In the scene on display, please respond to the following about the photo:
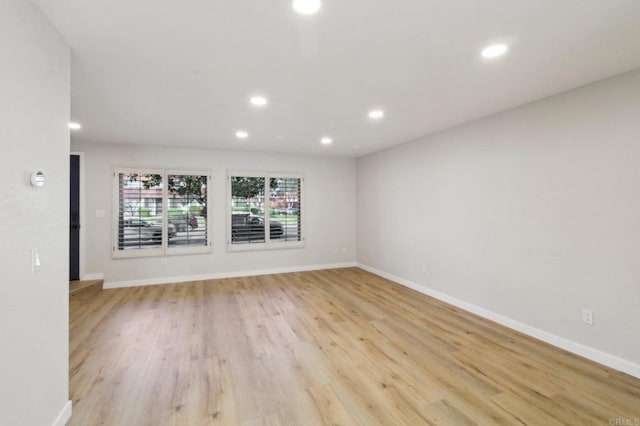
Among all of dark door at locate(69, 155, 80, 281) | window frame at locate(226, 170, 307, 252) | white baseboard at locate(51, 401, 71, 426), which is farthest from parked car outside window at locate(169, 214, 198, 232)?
white baseboard at locate(51, 401, 71, 426)

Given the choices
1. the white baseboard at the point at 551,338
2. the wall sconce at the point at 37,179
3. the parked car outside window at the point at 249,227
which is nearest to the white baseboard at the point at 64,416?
the wall sconce at the point at 37,179

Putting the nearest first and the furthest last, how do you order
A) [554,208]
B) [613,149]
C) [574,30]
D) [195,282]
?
[574,30] < [613,149] < [554,208] < [195,282]

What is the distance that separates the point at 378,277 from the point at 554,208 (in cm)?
337

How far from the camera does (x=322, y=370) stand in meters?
2.56

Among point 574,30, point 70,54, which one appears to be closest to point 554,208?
point 574,30

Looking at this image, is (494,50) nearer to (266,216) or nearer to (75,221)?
(266,216)

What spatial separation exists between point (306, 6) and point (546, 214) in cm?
309

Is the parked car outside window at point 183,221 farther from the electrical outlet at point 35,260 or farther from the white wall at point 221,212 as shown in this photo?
the electrical outlet at point 35,260

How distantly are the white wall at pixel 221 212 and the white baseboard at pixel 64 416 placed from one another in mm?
3711

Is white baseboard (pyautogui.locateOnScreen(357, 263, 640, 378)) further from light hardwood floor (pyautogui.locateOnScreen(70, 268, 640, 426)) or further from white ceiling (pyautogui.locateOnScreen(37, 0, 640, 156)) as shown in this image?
white ceiling (pyautogui.locateOnScreen(37, 0, 640, 156))

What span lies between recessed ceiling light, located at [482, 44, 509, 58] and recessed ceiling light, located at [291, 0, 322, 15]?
4.28 feet

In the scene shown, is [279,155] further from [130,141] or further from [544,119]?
[544,119]

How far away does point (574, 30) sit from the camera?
1919mm

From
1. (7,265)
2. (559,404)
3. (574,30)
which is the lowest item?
(559,404)
